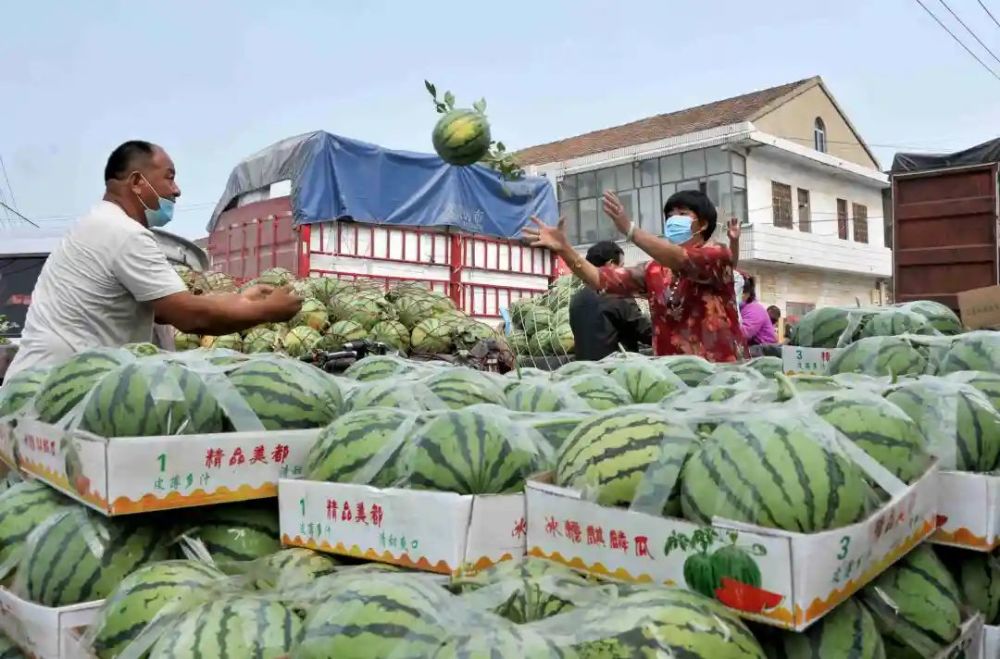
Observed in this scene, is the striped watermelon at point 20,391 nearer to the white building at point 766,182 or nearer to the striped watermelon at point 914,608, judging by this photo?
the striped watermelon at point 914,608

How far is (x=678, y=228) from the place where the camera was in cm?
392

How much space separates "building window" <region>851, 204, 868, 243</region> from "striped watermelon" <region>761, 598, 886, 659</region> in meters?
26.3

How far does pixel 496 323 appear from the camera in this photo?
1149cm

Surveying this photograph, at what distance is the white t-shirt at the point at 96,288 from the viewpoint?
280 cm

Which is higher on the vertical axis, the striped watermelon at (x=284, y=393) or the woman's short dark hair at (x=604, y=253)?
the woman's short dark hair at (x=604, y=253)

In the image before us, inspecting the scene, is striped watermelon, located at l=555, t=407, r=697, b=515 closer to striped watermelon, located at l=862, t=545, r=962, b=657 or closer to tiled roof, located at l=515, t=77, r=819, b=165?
striped watermelon, located at l=862, t=545, r=962, b=657

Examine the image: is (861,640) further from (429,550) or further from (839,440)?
(429,550)

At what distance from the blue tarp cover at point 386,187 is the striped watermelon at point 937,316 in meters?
7.09

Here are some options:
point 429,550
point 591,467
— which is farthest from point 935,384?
point 429,550

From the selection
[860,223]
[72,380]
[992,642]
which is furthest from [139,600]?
[860,223]

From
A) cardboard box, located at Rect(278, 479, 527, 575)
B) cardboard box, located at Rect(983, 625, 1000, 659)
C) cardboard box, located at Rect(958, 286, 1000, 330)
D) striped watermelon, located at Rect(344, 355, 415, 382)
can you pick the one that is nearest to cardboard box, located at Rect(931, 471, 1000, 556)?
cardboard box, located at Rect(983, 625, 1000, 659)

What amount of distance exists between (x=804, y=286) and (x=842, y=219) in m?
2.88

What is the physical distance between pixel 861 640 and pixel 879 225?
2790 cm

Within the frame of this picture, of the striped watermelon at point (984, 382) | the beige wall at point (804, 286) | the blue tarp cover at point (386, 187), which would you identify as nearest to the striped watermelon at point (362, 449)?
the striped watermelon at point (984, 382)
